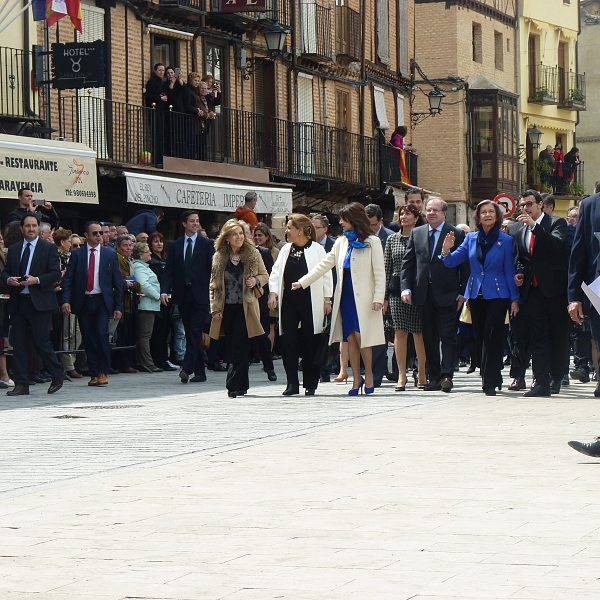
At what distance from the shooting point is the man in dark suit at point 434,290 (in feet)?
51.1

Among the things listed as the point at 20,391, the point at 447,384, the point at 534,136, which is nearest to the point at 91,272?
the point at 20,391

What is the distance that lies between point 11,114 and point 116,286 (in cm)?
849

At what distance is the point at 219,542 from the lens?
691 centimetres

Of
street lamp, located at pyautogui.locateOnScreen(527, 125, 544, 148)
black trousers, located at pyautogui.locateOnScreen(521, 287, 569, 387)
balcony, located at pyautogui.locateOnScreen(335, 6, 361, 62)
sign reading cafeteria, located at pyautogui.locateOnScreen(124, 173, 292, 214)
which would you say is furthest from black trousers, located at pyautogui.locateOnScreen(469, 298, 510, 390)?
street lamp, located at pyautogui.locateOnScreen(527, 125, 544, 148)

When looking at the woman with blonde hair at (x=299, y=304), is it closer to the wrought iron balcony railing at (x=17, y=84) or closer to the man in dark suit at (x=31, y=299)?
the man in dark suit at (x=31, y=299)

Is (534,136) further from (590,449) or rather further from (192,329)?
(590,449)

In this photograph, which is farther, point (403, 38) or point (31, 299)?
point (403, 38)

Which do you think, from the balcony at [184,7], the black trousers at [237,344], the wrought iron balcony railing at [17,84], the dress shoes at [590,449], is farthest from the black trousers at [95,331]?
the balcony at [184,7]

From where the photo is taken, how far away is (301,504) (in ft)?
26.1

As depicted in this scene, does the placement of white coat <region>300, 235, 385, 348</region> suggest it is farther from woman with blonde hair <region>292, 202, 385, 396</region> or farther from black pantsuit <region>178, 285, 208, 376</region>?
black pantsuit <region>178, 285, 208, 376</region>

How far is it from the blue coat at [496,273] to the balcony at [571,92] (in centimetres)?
4363

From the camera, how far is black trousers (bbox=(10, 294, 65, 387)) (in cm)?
1602

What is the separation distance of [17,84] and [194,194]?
158 inches

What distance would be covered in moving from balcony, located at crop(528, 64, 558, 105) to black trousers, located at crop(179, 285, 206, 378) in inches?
1566
